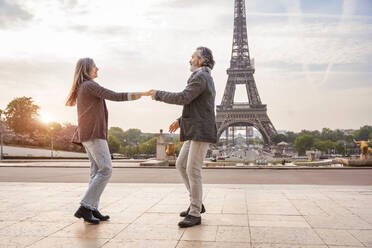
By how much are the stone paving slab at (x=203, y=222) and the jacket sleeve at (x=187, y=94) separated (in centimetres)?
139

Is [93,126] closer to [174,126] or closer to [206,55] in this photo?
[174,126]

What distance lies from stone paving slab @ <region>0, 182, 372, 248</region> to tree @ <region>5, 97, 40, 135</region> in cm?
4874

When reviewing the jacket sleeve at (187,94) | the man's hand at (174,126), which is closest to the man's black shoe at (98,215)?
the man's hand at (174,126)

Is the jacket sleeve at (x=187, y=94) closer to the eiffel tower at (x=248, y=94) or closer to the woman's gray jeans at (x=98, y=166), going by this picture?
the woman's gray jeans at (x=98, y=166)

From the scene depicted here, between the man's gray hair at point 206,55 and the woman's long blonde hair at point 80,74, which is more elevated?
the man's gray hair at point 206,55

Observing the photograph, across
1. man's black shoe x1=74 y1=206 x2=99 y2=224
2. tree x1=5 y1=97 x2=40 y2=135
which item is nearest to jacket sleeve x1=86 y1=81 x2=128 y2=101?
man's black shoe x1=74 y1=206 x2=99 y2=224

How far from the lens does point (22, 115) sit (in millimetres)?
51500

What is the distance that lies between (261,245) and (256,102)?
70823mm

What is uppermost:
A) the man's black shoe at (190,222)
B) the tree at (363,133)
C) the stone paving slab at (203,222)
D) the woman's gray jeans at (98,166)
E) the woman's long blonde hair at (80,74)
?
the tree at (363,133)

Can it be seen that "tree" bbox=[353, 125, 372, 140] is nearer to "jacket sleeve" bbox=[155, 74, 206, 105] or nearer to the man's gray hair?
the man's gray hair

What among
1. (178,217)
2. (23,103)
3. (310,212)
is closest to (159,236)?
(178,217)

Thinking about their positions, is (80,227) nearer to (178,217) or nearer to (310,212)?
(178,217)

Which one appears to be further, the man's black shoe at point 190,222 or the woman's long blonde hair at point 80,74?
the woman's long blonde hair at point 80,74

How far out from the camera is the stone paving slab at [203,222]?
11.2 ft
